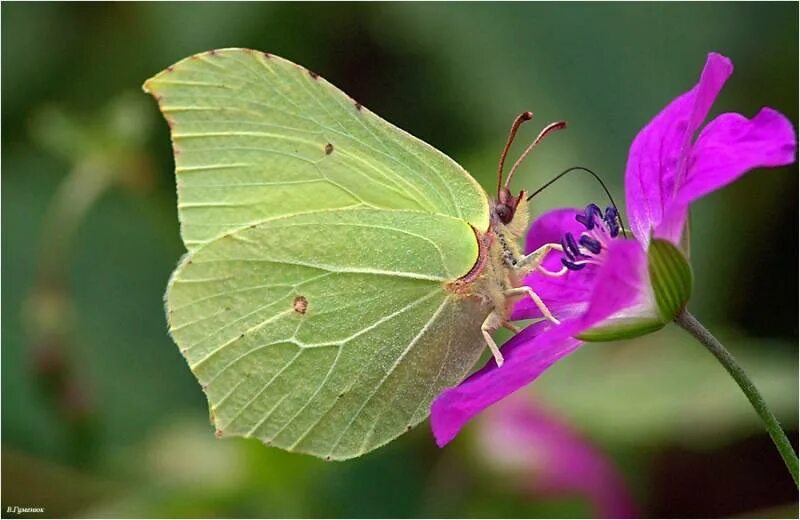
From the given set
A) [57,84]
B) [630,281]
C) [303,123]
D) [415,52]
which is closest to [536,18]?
[415,52]

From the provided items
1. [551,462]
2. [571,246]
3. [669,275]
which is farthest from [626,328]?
[551,462]

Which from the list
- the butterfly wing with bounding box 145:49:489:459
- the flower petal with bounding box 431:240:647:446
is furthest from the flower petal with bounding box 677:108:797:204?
the butterfly wing with bounding box 145:49:489:459

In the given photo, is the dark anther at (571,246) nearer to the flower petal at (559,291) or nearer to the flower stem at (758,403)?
the flower petal at (559,291)

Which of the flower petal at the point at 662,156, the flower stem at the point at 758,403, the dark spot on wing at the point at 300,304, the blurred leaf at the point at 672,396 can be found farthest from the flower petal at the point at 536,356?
the blurred leaf at the point at 672,396

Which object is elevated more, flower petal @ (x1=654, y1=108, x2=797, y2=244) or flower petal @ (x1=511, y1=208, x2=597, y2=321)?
flower petal @ (x1=654, y1=108, x2=797, y2=244)

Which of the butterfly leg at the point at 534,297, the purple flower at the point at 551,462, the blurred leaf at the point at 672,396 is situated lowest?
the purple flower at the point at 551,462

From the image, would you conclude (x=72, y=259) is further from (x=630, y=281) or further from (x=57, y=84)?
(x=630, y=281)

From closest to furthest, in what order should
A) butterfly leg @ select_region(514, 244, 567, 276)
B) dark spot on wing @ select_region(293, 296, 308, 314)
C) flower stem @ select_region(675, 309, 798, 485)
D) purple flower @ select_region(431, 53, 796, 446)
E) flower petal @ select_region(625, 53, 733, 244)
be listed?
1. flower stem @ select_region(675, 309, 798, 485)
2. purple flower @ select_region(431, 53, 796, 446)
3. flower petal @ select_region(625, 53, 733, 244)
4. butterfly leg @ select_region(514, 244, 567, 276)
5. dark spot on wing @ select_region(293, 296, 308, 314)

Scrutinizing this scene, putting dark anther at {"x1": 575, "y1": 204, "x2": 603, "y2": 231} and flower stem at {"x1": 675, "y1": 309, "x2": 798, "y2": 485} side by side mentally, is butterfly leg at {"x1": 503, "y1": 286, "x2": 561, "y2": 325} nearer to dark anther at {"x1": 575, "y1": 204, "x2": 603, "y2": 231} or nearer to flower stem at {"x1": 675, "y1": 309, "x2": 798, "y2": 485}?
dark anther at {"x1": 575, "y1": 204, "x2": 603, "y2": 231}
